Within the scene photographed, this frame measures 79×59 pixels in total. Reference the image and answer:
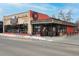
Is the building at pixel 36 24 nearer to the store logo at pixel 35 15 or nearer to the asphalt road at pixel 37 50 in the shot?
the store logo at pixel 35 15

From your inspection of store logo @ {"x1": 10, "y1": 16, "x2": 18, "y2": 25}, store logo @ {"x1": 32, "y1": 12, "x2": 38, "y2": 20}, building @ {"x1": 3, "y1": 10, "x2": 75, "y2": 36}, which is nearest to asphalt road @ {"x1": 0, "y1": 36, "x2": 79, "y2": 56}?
building @ {"x1": 3, "y1": 10, "x2": 75, "y2": 36}

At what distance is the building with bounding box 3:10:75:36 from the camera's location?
43.3 metres

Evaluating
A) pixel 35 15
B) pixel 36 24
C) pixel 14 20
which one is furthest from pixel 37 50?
pixel 14 20

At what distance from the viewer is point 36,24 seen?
44.8 meters

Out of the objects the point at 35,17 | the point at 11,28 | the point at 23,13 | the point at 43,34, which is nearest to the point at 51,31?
the point at 43,34

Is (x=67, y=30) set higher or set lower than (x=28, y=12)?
lower

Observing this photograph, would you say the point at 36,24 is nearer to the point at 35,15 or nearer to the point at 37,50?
the point at 35,15

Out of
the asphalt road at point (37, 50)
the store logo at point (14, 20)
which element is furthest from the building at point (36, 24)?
the asphalt road at point (37, 50)

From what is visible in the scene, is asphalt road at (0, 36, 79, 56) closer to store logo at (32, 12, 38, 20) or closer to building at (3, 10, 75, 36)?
building at (3, 10, 75, 36)

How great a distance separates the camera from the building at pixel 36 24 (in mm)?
43312

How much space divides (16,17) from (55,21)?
11957 millimetres

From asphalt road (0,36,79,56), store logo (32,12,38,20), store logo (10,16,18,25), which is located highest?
store logo (32,12,38,20)

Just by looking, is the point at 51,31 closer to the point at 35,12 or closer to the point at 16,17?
the point at 35,12

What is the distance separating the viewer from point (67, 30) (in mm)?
51562
